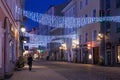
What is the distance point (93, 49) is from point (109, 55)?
7556 millimetres

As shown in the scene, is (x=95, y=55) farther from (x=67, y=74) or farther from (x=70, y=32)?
(x=67, y=74)

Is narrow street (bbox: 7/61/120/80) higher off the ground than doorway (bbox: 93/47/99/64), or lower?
lower

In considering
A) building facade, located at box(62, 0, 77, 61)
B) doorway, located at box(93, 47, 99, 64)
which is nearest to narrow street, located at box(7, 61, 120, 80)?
doorway, located at box(93, 47, 99, 64)

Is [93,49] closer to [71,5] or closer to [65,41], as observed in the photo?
[71,5]

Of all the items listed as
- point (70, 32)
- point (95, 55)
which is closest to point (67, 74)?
point (95, 55)

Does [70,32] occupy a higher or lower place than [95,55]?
higher

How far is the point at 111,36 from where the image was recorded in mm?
54969

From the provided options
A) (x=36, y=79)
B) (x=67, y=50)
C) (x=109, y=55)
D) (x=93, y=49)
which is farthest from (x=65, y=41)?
(x=36, y=79)

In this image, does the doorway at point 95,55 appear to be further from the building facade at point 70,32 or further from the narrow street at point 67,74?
the narrow street at point 67,74

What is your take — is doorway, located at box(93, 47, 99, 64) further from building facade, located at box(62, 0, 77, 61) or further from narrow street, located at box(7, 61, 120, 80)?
narrow street, located at box(7, 61, 120, 80)

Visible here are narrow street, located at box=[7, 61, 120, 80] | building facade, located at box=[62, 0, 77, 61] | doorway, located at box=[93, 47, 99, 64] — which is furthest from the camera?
building facade, located at box=[62, 0, 77, 61]

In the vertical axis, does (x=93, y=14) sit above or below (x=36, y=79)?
above

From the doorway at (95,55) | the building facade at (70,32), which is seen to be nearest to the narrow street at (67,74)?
the doorway at (95,55)

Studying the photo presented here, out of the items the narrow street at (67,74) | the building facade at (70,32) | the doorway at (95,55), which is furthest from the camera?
the building facade at (70,32)
